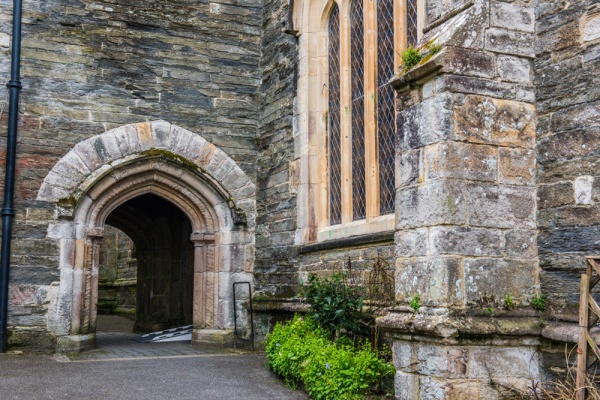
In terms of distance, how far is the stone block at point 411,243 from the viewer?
5.13m

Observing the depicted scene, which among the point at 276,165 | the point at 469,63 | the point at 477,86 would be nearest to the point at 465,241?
the point at 477,86

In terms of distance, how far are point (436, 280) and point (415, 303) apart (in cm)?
28

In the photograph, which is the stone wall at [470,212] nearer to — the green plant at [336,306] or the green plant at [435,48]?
the green plant at [435,48]

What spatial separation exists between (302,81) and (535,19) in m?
3.98

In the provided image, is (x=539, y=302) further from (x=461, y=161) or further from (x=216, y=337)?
(x=216, y=337)

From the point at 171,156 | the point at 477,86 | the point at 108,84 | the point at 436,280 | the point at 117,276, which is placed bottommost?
the point at 436,280

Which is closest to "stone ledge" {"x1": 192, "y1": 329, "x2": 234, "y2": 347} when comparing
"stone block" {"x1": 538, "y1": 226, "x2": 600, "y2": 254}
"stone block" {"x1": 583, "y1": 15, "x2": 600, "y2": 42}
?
"stone block" {"x1": 538, "y1": 226, "x2": 600, "y2": 254}

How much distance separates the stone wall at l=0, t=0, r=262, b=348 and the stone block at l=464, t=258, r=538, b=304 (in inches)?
205

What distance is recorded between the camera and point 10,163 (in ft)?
27.8

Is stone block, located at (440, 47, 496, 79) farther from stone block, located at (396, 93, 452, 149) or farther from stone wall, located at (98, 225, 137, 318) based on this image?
stone wall, located at (98, 225, 137, 318)

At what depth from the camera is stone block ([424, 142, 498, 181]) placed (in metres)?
5.00

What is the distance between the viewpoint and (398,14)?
7.32m

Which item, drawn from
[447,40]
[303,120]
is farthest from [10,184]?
[447,40]

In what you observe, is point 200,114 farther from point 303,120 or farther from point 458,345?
point 458,345
